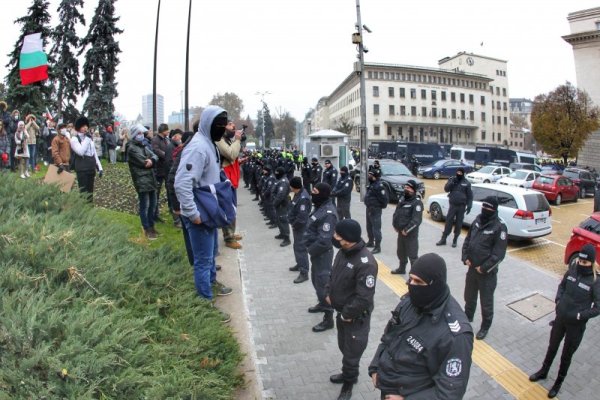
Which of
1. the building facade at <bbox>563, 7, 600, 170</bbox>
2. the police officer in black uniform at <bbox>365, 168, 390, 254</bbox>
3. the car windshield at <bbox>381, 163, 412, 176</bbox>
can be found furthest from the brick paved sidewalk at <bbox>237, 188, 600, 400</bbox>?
the building facade at <bbox>563, 7, 600, 170</bbox>

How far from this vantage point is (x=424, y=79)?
8081 centimetres

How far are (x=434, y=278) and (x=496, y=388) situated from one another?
2.89 m

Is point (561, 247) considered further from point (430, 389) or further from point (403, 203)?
point (430, 389)

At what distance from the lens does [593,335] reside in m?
6.20

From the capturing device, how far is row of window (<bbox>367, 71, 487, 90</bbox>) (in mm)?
77250

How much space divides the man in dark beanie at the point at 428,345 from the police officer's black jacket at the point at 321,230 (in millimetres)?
3045

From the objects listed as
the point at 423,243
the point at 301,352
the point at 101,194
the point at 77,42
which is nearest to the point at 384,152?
the point at 77,42

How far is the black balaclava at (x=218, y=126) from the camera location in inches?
175

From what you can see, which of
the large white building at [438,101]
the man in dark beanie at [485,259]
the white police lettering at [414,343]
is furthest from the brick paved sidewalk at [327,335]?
the large white building at [438,101]

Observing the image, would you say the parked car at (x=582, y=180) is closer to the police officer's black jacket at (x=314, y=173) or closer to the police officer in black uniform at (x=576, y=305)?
the police officer's black jacket at (x=314, y=173)

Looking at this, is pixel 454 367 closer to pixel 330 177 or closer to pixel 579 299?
pixel 579 299

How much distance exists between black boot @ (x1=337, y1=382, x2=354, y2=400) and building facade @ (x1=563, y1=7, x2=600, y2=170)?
5335 centimetres

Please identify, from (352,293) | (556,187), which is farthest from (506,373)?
(556,187)

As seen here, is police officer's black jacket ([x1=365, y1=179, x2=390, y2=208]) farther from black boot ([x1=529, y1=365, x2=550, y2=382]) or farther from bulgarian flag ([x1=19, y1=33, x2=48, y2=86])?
bulgarian flag ([x1=19, y1=33, x2=48, y2=86])
